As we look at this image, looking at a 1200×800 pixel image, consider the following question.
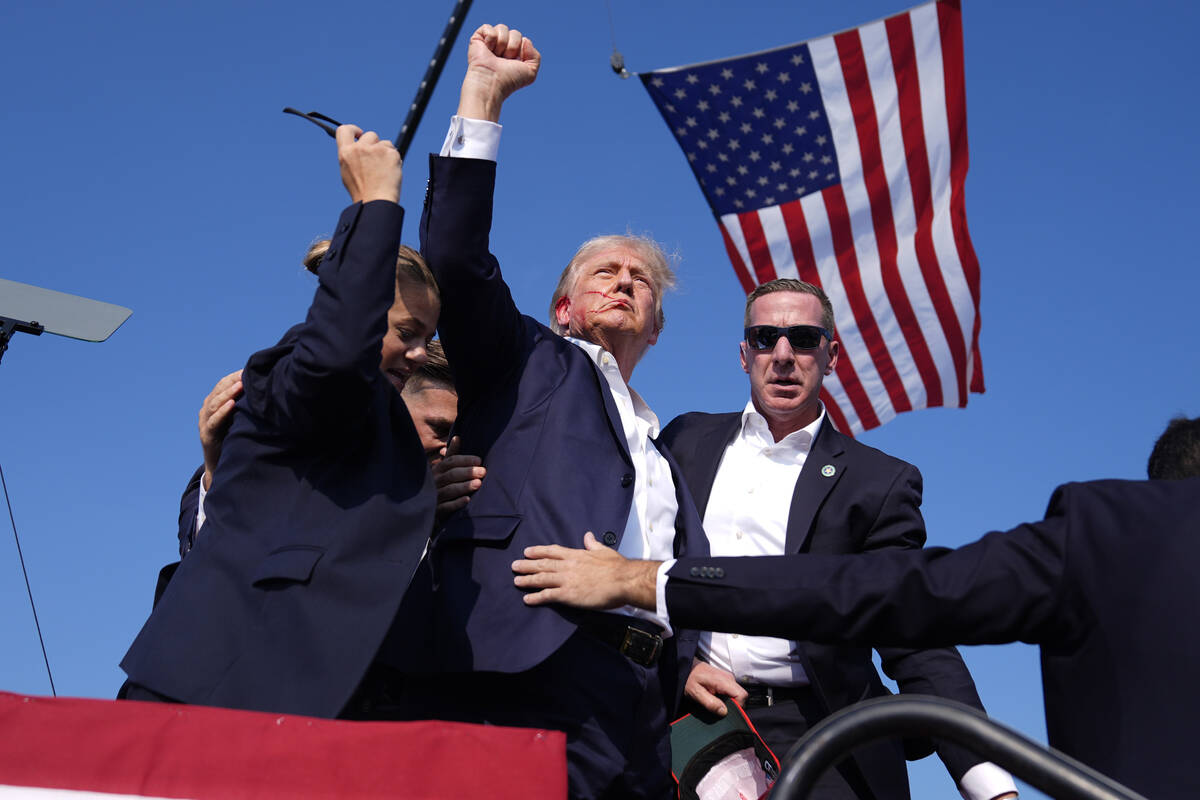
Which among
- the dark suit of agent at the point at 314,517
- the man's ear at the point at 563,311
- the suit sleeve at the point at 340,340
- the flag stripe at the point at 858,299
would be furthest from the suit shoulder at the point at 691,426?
the flag stripe at the point at 858,299

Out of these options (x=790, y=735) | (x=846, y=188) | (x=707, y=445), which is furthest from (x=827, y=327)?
(x=846, y=188)

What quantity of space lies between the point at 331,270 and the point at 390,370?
0.54 m

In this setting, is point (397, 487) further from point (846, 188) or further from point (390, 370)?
point (846, 188)

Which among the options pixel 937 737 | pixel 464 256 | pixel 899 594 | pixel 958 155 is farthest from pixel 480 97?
pixel 958 155

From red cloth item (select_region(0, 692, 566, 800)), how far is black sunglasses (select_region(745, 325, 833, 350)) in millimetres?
2998

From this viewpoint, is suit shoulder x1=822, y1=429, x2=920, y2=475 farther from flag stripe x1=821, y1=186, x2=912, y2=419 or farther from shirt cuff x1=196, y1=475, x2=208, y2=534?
flag stripe x1=821, y1=186, x2=912, y2=419

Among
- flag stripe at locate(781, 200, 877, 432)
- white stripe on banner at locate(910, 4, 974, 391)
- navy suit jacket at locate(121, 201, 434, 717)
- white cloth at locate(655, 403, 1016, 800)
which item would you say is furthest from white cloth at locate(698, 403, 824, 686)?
A: white stripe on banner at locate(910, 4, 974, 391)

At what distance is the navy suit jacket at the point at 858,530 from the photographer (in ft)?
12.7

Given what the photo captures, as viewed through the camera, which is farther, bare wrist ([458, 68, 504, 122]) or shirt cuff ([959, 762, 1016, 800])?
shirt cuff ([959, 762, 1016, 800])

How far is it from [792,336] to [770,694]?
5.08ft

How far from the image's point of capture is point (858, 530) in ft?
13.9

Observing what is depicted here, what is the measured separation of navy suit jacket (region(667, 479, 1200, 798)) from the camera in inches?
87.7

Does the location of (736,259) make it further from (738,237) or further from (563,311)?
(563,311)

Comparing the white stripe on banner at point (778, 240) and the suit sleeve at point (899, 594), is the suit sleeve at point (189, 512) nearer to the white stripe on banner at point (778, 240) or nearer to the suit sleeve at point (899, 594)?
the suit sleeve at point (899, 594)
